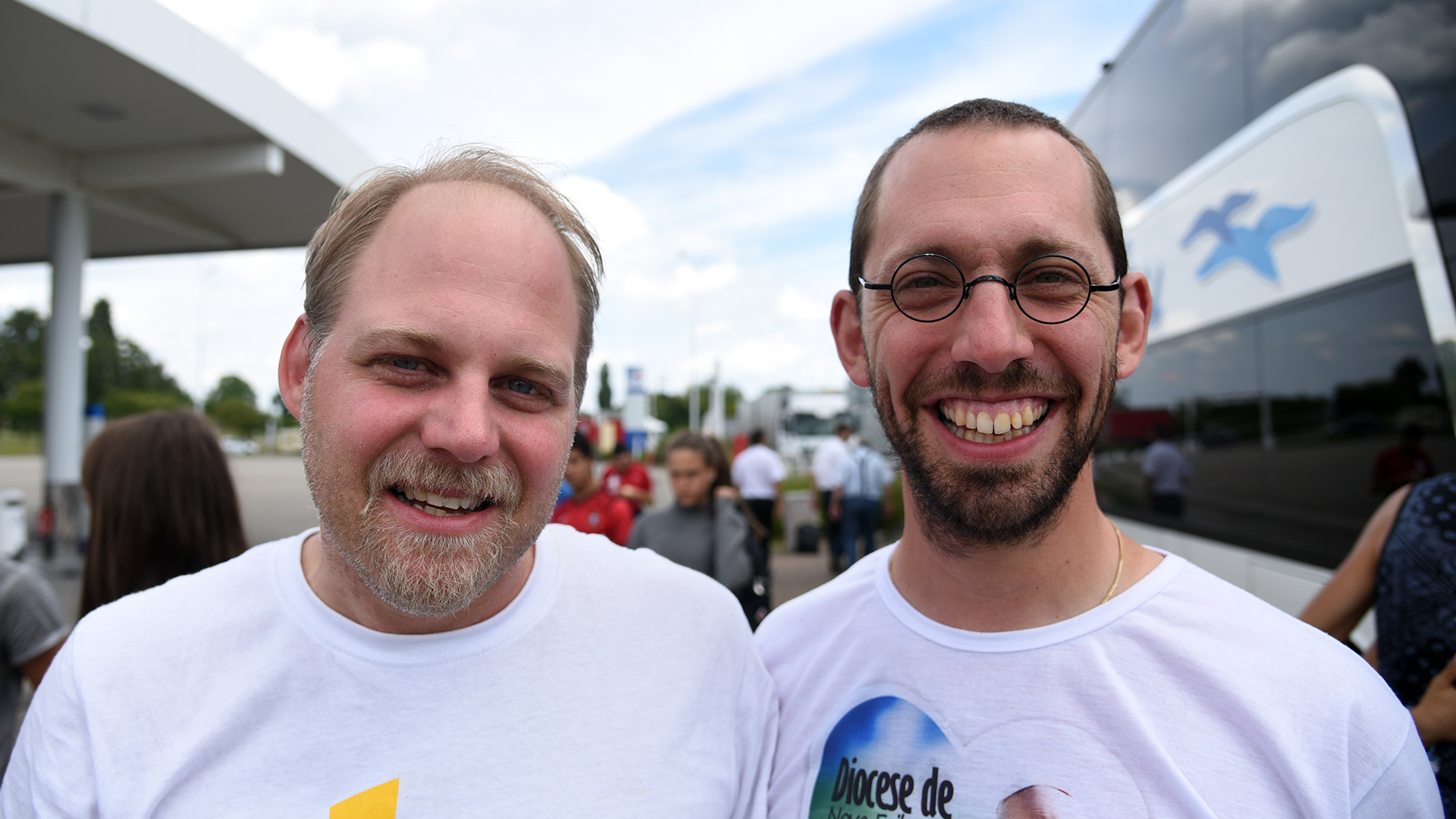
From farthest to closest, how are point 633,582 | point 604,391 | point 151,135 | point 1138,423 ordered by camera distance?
point 604,391 < point 151,135 < point 1138,423 < point 633,582

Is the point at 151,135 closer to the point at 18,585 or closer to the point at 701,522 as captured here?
the point at 701,522

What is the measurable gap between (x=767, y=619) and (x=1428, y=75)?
3384 mm

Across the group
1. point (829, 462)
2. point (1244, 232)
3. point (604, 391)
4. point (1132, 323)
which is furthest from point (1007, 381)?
point (604, 391)

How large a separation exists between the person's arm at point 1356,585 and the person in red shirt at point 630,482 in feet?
17.6

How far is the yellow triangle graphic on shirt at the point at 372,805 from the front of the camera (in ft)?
4.09

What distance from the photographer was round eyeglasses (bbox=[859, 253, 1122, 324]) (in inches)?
54.1

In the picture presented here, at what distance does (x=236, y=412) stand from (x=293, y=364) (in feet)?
310

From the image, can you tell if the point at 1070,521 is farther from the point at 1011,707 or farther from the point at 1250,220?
the point at 1250,220

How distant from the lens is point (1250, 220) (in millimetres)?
4066

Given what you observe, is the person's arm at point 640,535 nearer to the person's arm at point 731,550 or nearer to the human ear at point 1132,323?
the person's arm at point 731,550

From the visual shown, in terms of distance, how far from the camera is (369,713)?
131cm

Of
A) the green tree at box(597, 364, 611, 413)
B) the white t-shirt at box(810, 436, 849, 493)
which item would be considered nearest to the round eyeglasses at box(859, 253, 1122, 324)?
the white t-shirt at box(810, 436, 849, 493)

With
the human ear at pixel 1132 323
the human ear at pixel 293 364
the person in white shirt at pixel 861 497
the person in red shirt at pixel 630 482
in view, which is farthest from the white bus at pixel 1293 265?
the person in white shirt at pixel 861 497

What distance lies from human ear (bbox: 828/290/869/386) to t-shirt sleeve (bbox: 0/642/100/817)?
1.50 m
